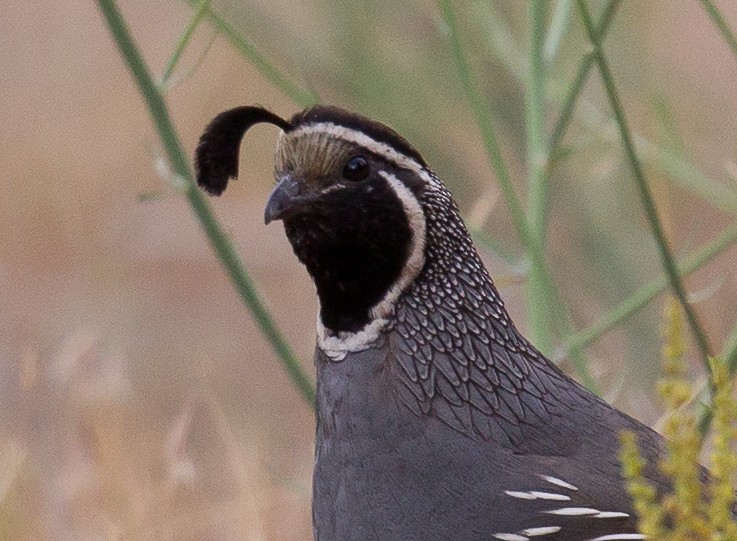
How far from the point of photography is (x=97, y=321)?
6.54 m

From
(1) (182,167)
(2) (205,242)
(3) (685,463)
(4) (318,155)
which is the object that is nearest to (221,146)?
(1) (182,167)

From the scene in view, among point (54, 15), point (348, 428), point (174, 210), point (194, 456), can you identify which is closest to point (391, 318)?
point (348, 428)

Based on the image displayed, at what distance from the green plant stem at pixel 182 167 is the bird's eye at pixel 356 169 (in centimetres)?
38

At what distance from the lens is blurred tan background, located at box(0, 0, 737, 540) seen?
11.7ft

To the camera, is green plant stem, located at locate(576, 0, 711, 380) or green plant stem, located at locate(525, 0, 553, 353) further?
green plant stem, located at locate(525, 0, 553, 353)

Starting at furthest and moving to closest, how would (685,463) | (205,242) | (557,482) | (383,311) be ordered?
1. (205,242)
2. (383,311)
3. (557,482)
4. (685,463)

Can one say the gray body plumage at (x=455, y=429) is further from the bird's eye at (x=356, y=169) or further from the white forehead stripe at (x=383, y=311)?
the bird's eye at (x=356, y=169)

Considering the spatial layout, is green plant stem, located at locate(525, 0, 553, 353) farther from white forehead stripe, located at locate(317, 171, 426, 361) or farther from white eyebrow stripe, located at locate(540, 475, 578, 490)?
white eyebrow stripe, located at locate(540, 475, 578, 490)

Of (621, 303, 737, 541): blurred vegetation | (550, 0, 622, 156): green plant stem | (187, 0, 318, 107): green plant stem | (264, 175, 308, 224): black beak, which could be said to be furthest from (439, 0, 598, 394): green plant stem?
(621, 303, 737, 541): blurred vegetation

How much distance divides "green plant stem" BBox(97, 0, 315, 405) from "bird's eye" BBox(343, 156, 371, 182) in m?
0.38

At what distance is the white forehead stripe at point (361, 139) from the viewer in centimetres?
272

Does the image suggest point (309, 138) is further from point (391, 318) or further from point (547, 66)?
point (547, 66)

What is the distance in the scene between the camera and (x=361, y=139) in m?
2.74

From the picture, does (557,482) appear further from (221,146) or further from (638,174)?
(221,146)
